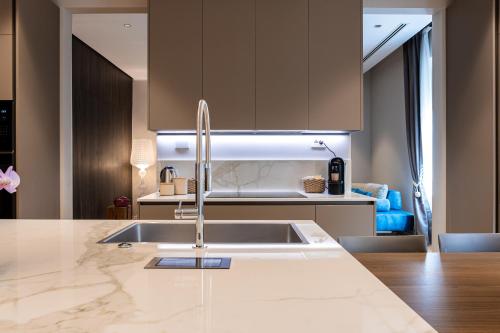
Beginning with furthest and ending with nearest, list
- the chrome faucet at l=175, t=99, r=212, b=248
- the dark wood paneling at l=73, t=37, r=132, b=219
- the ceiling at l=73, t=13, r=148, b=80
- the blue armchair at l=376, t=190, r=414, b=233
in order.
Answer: the blue armchair at l=376, t=190, r=414, b=233, the dark wood paneling at l=73, t=37, r=132, b=219, the ceiling at l=73, t=13, r=148, b=80, the chrome faucet at l=175, t=99, r=212, b=248

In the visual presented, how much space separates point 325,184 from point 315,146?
0.36 meters

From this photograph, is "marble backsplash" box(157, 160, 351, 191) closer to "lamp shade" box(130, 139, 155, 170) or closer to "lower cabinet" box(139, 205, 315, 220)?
"lower cabinet" box(139, 205, 315, 220)

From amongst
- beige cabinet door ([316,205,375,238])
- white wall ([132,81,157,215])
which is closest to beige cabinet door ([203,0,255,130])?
beige cabinet door ([316,205,375,238])

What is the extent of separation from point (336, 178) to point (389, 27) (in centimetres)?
233

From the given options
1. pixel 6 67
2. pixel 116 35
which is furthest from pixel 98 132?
pixel 6 67

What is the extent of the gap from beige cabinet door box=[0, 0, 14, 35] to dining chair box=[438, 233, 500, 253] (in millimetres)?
3051

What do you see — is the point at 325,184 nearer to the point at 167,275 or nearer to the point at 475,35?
the point at 475,35

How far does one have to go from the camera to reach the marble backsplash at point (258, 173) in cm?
354

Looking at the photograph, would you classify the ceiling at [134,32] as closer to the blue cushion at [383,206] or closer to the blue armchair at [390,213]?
the blue armchair at [390,213]

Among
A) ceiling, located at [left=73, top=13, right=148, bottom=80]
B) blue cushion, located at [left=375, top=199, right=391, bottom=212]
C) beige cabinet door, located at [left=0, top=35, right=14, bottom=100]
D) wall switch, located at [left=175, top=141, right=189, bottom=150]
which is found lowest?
blue cushion, located at [left=375, top=199, right=391, bottom=212]

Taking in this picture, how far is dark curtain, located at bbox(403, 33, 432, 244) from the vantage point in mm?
5117

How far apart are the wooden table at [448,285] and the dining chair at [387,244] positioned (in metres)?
0.19

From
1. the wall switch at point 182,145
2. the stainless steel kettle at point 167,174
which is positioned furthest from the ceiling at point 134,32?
the stainless steel kettle at point 167,174

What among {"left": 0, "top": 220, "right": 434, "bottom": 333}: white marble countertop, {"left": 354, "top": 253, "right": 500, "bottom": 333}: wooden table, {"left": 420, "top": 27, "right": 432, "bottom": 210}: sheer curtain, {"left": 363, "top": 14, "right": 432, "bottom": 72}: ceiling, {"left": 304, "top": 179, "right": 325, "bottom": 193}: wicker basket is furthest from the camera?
{"left": 420, "top": 27, "right": 432, "bottom": 210}: sheer curtain
